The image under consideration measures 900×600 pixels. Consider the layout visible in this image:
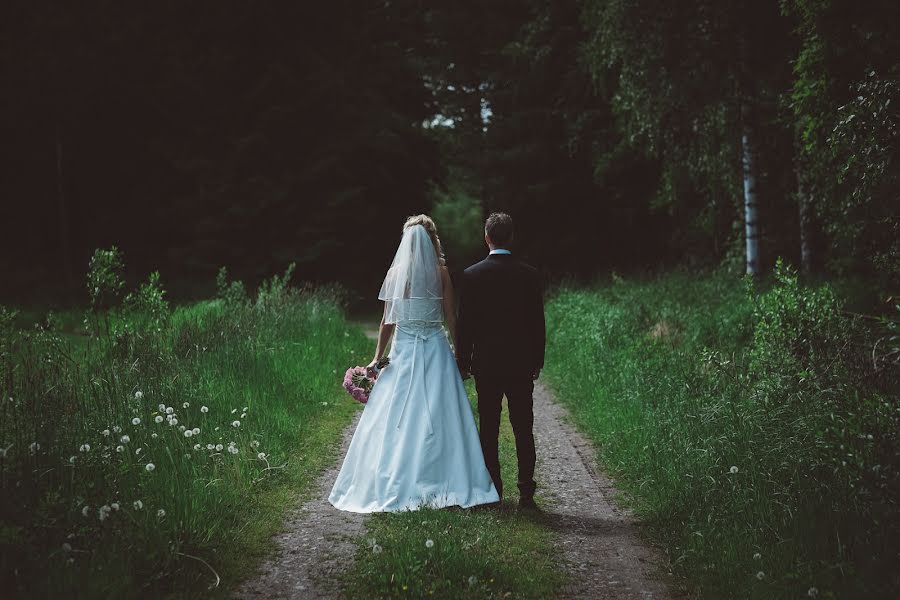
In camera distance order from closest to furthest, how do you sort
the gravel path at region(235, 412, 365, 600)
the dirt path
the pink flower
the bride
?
the gravel path at region(235, 412, 365, 600)
the dirt path
the bride
the pink flower

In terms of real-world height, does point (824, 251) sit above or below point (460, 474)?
above

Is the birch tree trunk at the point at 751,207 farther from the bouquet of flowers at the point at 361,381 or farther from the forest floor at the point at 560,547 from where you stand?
the bouquet of flowers at the point at 361,381

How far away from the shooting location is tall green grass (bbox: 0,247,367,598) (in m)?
4.11

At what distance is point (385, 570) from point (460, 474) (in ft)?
4.41

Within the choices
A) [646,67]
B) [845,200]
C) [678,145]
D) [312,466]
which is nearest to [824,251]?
[678,145]

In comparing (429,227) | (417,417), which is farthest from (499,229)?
(417,417)

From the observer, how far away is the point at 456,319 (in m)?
5.91

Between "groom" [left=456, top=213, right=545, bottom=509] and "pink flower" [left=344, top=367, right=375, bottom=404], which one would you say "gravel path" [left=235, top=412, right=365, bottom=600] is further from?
"groom" [left=456, top=213, right=545, bottom=509]

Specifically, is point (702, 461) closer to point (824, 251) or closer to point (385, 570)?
point (385, 570)

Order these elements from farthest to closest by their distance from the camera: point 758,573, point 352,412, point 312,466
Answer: point 352,412
point 312,466
point 758,573

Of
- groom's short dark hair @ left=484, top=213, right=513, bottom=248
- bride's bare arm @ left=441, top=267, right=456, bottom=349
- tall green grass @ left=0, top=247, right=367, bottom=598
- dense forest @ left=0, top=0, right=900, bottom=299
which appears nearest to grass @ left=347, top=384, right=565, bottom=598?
tall green grass @ left=0, top=247, right=367, bottom=598

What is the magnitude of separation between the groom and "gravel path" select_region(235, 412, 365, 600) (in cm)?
125

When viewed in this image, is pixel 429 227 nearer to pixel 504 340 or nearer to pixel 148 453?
pixel 504 340

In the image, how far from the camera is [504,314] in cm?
561
